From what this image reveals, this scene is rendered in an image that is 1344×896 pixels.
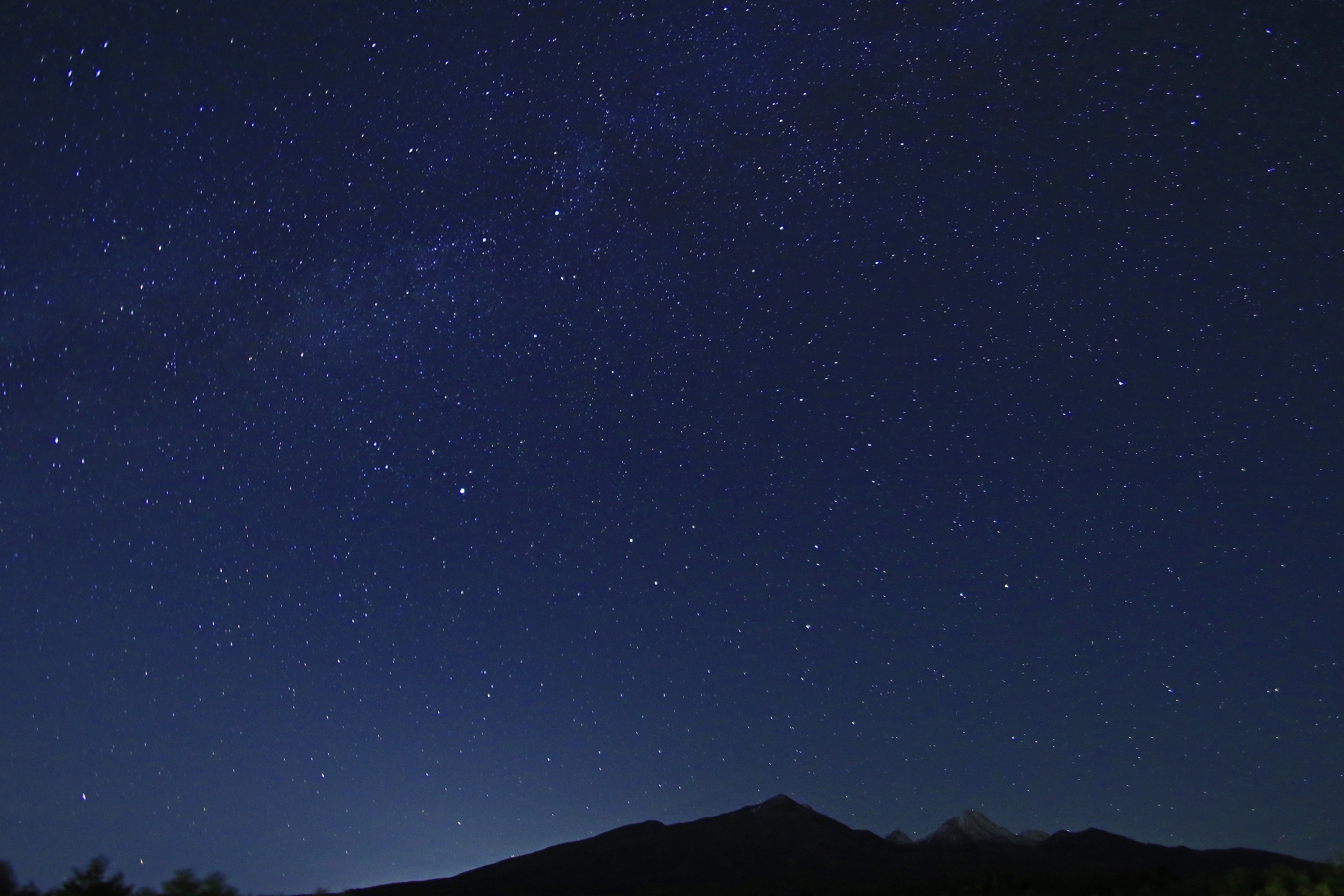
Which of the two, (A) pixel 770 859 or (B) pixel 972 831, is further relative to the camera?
(B) pixel 972 831

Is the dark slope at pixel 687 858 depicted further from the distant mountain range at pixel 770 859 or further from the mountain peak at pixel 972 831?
the mountain peak at pixel 972 831

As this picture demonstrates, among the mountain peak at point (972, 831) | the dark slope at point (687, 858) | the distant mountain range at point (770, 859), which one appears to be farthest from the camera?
the mountain peak at point (972, 831)

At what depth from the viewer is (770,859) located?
49875 millimetres

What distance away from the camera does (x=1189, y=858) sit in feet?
171

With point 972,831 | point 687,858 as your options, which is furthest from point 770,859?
point 972,831

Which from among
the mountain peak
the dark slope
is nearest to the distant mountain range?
the dark slope

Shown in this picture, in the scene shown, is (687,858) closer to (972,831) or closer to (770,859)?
(770,859)

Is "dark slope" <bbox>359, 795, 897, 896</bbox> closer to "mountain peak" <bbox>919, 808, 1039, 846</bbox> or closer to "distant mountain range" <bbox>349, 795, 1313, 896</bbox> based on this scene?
"distant mountain range" <bbox>349, 795, 1313, 896</bbox>

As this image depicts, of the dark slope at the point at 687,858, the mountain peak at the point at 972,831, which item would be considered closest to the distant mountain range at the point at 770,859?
the dark slope at the point at 687,858

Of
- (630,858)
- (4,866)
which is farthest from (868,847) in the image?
(4,866)

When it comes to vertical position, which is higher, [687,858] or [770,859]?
[687,858]

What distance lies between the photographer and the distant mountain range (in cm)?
4062

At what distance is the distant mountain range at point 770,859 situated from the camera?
40625mm

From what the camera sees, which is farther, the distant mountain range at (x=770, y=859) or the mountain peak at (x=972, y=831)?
the mountain peak at (x=972, y=831)
